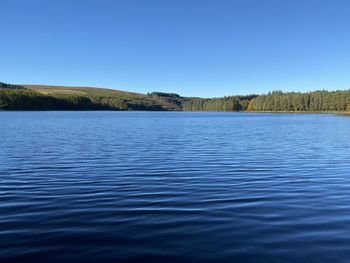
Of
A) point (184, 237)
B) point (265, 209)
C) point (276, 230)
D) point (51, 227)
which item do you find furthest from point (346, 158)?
point (51, 227)

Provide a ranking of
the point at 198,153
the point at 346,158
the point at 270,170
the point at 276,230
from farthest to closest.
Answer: the point at 198,153, the point at 346,158, the point at 270,170, the point at 276,230

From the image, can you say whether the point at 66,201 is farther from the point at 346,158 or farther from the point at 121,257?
the point at 346,158

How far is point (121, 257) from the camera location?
9.46 m

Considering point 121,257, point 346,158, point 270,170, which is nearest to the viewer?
point 121,257

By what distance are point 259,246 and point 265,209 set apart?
13.8 ft

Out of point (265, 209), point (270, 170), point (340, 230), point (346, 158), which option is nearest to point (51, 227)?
point (265, 209)

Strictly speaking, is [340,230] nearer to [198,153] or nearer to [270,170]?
[270,170]

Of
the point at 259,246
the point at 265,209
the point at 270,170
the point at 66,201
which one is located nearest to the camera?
the point at 259,246

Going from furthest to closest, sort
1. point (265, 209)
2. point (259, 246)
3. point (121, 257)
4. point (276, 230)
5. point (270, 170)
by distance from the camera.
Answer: point (270, 170) → point (265, 209) → point (276, 230) → point (259, 246) → point (121, 257)

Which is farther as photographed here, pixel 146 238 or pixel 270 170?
pixel 270 170

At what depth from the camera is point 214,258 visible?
31.2 ft

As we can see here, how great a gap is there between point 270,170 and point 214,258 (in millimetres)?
15814

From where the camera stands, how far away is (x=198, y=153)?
33188 mm

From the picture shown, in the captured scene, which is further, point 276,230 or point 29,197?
point 29,197
